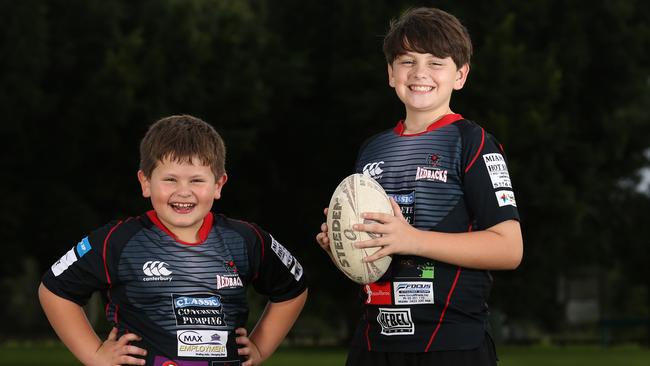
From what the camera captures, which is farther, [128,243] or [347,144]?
[347,144]

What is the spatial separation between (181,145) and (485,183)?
1.38m

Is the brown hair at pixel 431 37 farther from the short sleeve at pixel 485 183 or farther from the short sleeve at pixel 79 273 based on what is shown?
the short sleeve at pixel 79 273

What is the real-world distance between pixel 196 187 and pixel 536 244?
25.6m

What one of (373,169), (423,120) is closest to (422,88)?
(423,120)

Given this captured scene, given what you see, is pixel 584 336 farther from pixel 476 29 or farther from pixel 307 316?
pixel 476 29

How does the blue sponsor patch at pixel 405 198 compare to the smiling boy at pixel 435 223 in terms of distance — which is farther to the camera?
the blue sponsor patch at pixel 405 198

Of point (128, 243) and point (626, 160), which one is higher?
point (626, 160)

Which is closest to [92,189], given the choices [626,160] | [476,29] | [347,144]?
[347,144]

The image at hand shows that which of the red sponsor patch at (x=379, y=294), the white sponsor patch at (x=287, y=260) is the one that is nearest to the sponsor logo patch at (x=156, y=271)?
the white sponsor patch at (x=287, y=260)

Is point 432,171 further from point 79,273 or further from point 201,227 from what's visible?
point 79,273

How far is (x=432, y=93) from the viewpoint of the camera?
495 centimetres

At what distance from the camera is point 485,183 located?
4723 mm

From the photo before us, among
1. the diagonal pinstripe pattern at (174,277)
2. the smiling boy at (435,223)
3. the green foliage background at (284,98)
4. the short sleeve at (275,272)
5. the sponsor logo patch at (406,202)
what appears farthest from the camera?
the green foliage background at (284,98)

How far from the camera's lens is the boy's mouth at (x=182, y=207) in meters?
4.98
